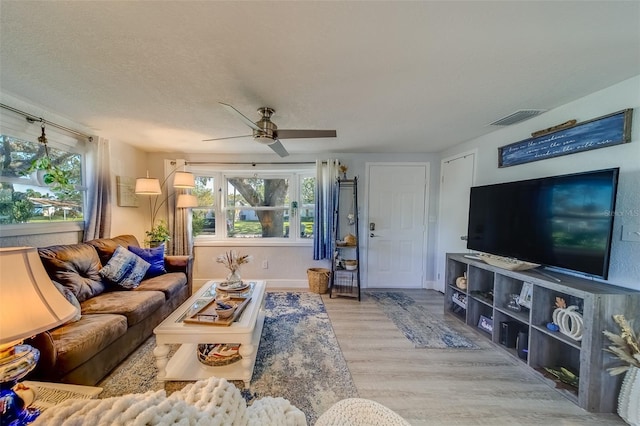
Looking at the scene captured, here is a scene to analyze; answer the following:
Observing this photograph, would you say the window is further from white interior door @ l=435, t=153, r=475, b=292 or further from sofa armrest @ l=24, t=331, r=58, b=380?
white interior door @ l=435, t=153, r=475, b=292

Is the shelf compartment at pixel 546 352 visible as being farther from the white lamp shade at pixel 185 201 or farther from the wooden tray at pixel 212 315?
the white lamp shade at pixel 185 201

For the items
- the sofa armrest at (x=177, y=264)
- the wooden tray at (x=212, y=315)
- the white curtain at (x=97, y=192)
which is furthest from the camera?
the sofa armrest at (x=177, y=264)

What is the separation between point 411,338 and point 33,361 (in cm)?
259

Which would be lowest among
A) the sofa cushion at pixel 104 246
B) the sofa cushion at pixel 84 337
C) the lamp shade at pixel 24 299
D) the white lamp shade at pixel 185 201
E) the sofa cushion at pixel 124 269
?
the sofa cushion at pixel 84 337

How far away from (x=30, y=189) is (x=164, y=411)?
9.98 ft

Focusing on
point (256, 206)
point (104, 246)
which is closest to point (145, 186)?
point (104, 246)

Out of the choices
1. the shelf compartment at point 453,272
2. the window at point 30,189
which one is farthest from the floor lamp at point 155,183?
the shelf compartment at point 453,272

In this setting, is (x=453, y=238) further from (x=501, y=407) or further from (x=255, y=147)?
(x=255, y=147)

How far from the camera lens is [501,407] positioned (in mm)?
1626

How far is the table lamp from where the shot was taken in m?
0.78

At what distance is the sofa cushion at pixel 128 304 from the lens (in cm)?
203

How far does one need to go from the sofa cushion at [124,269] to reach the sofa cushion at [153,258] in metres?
0.20

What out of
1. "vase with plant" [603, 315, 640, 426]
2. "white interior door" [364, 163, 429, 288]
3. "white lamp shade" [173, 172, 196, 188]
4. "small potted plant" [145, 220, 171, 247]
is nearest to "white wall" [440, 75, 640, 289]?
"vase with plant" [603, 315, 640, 426]

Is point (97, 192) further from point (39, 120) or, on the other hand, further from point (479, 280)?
point (479, 280)
